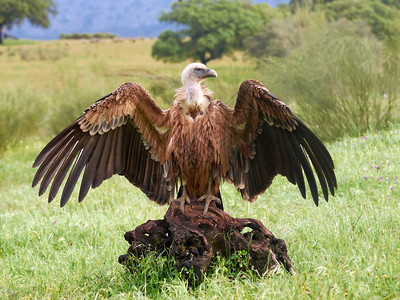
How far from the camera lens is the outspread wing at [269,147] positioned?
3.80 m

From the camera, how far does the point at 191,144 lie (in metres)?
4.05

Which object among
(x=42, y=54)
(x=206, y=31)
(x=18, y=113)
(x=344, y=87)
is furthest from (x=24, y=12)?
(x=344, y=87)

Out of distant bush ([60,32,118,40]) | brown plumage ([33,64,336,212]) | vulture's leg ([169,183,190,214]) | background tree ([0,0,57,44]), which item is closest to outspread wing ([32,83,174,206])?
brown plumage ([33,64,336,212])

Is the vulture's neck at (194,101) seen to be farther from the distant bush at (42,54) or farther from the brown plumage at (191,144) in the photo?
the distant bush at (42,54)

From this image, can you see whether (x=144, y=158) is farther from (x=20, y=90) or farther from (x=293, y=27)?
(x=293, y=27)

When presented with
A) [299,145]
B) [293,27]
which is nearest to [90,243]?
[299,145]

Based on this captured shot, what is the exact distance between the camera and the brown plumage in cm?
396

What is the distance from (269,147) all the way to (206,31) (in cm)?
3345

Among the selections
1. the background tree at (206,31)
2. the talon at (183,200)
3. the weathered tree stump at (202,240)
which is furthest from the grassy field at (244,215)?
the background tree at (206,31)

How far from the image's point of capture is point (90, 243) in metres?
5.55

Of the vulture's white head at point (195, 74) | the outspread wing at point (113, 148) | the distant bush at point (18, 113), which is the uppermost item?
the vulture's white head at point (195, 74)

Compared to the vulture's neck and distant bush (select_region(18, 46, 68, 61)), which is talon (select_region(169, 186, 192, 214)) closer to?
the vulture's neck

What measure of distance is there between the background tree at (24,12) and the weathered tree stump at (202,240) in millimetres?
51597

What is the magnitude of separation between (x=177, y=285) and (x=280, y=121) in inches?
57.5
